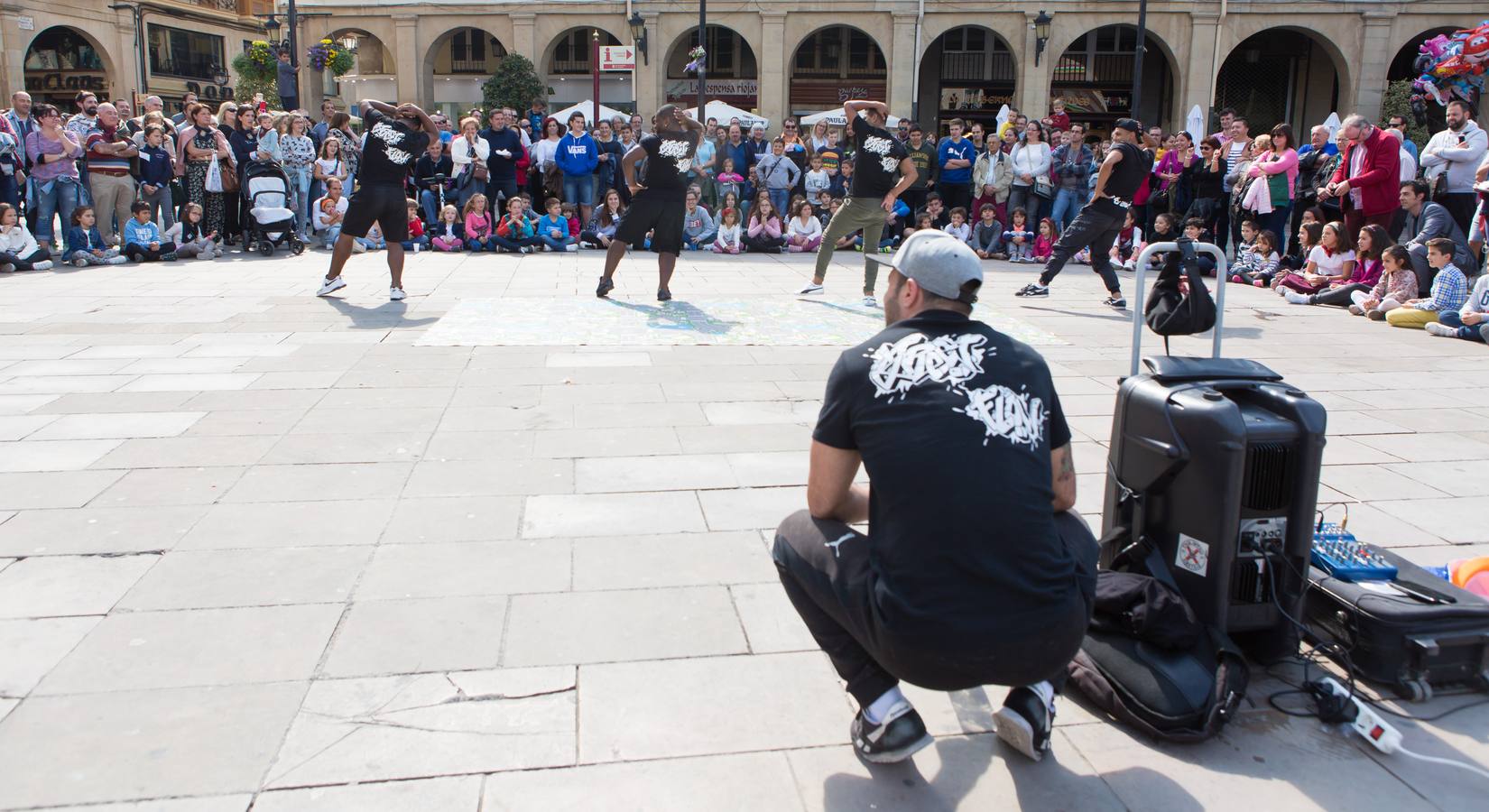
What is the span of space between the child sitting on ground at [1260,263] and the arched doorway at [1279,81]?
1925 cm

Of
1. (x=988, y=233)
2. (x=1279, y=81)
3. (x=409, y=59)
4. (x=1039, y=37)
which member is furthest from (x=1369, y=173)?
(x=409, y=59)

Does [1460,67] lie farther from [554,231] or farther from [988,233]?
[554,231]

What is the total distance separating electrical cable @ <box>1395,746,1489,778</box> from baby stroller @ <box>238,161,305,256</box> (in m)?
13.1

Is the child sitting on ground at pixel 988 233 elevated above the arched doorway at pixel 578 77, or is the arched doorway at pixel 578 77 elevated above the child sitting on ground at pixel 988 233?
the arched doorway at pixel 578 77

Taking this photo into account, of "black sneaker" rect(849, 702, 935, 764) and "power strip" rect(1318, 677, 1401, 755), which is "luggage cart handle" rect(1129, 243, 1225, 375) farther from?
"black sneaker" rect(849, 702, 935, 764)

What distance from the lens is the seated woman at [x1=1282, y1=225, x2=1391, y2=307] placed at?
10.8 m

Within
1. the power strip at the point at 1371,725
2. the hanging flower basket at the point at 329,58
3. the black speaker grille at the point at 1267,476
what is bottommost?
the power strip at the point at 1371,725

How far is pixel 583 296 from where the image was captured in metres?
10.1

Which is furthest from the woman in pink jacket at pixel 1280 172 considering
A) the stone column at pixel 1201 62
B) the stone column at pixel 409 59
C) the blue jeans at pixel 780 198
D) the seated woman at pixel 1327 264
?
the stone column at pixel 409 59

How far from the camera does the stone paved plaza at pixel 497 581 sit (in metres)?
2.67

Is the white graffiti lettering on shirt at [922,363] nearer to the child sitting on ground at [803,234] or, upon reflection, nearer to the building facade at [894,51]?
the child sitting on ground at [803,234]

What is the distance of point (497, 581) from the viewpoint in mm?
3750

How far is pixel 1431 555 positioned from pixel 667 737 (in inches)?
119

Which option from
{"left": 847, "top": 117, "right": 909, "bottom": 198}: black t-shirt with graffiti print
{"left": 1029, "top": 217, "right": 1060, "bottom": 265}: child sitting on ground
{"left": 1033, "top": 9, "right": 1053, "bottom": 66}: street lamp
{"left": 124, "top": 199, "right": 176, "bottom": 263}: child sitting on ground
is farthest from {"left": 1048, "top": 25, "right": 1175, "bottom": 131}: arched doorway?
{"left": 124, "top": 199, "right": 176, "bottom": 263}: child sitting on ground
